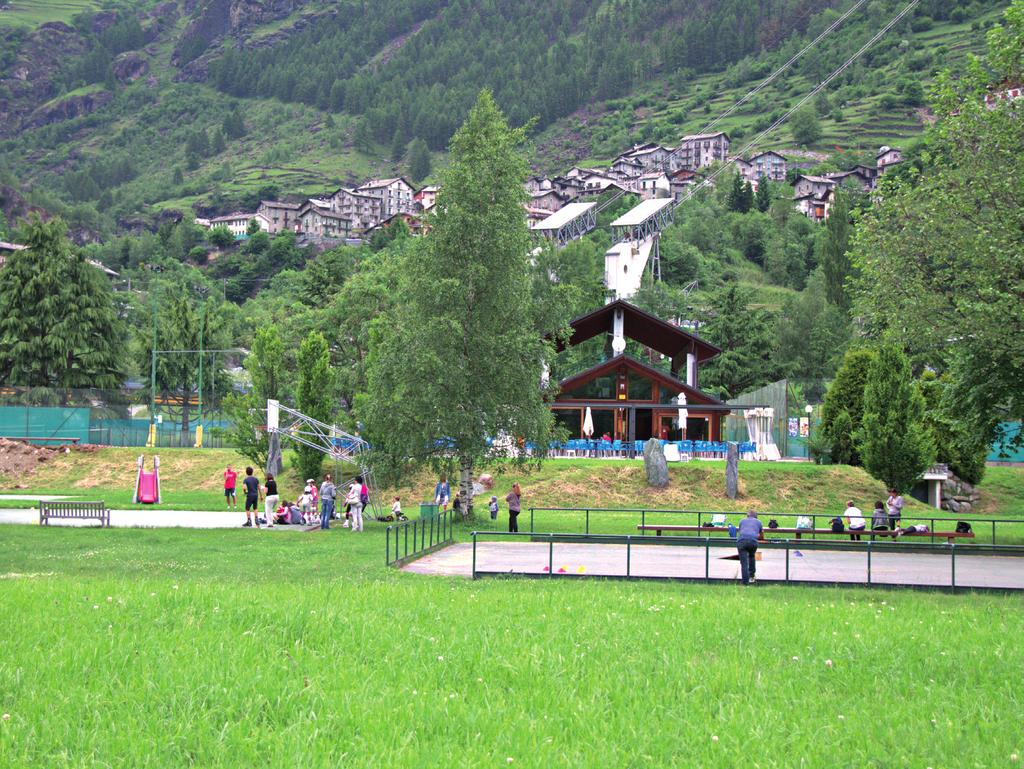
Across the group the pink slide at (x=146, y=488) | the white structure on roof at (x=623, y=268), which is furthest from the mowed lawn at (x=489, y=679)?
the white structure on roof at (x=623, y=268)

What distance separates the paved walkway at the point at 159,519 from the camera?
29906 millimetres

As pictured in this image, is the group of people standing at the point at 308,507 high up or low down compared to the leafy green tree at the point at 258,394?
down

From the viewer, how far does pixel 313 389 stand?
41.6 metres

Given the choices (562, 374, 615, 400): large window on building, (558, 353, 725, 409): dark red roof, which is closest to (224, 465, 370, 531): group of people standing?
(558, 353, 725, 409): dark red roof

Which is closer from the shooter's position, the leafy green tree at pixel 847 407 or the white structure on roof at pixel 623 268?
the leafy green tree at pixel 847 407

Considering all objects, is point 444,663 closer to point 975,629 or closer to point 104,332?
point 975,629

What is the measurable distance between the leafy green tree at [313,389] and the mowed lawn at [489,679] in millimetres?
26380

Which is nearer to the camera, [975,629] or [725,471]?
[975,629]

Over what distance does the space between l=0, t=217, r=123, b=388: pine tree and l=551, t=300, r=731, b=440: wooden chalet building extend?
37690mm

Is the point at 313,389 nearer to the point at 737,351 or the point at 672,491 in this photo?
the point at 672,491

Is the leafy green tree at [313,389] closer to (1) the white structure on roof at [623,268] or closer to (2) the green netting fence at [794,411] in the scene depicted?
(2) the green netting fence at [794,411]

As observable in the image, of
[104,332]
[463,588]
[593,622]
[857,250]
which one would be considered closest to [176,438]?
[104,332]

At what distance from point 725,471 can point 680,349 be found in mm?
15957

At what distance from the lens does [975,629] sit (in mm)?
12461
